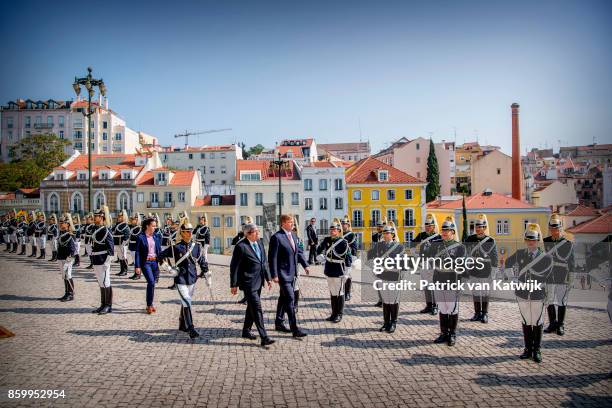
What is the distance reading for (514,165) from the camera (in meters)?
63.7

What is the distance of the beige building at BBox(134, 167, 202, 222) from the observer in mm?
55031

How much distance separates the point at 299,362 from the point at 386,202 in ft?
165

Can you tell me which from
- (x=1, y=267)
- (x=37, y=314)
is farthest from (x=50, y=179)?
(x=37, y=314)

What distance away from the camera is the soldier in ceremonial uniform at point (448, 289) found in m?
8.54

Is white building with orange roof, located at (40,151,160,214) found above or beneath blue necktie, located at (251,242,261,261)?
above

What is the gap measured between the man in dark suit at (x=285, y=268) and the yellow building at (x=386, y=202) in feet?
155

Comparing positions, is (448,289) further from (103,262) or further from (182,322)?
(103,262)

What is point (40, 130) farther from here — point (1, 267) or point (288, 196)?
point (1, 267)

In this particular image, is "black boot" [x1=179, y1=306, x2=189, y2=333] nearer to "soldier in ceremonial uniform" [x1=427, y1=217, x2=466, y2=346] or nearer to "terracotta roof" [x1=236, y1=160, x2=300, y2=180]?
"soldier in ceremonial uniform" [x1=427, y1=217, x2=466, y2=346]

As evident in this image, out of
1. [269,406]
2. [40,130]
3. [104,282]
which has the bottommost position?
[269,406]

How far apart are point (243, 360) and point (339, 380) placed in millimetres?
1727

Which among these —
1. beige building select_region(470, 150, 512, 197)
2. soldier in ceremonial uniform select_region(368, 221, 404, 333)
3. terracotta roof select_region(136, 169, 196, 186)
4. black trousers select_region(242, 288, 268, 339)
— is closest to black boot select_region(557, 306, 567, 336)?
soldier in ceremonial uniform select_region(368, 221, 404, 333)

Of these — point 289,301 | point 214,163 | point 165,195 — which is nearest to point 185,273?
point 289,301

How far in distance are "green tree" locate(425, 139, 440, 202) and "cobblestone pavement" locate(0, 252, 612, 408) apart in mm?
65238
